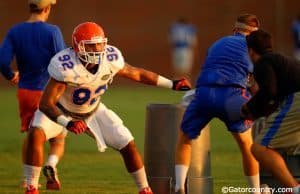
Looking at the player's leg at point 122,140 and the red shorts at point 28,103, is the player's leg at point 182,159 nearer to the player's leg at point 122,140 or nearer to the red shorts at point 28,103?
the player's leg at point 122,140

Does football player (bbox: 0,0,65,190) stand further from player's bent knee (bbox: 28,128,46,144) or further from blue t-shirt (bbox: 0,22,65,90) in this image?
player's bent knee (bbox: 28,128,46,144)

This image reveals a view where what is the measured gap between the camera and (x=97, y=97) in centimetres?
857

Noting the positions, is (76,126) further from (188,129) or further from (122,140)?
(188,129)

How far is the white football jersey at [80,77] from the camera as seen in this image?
27.1ft

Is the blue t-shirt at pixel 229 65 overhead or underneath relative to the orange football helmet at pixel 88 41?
underneath

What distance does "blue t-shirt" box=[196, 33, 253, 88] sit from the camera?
28.0ft

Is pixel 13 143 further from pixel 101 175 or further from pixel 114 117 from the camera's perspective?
pixel 114 117

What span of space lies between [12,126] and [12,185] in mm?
7555

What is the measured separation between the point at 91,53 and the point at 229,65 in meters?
1.12

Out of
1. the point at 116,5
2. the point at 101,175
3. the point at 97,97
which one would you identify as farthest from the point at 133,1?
the point at 97,97

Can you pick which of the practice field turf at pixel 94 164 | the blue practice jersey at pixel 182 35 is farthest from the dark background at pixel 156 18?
the practice field turf at pixel 94 164

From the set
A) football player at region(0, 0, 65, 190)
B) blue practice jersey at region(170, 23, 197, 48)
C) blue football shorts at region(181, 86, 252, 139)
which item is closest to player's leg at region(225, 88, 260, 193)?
blue football shorts at region(181, 86, 252, 139)

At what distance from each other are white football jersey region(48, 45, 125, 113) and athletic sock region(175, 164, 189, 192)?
85 cm

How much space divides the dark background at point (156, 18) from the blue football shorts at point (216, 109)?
2890 centimetres
